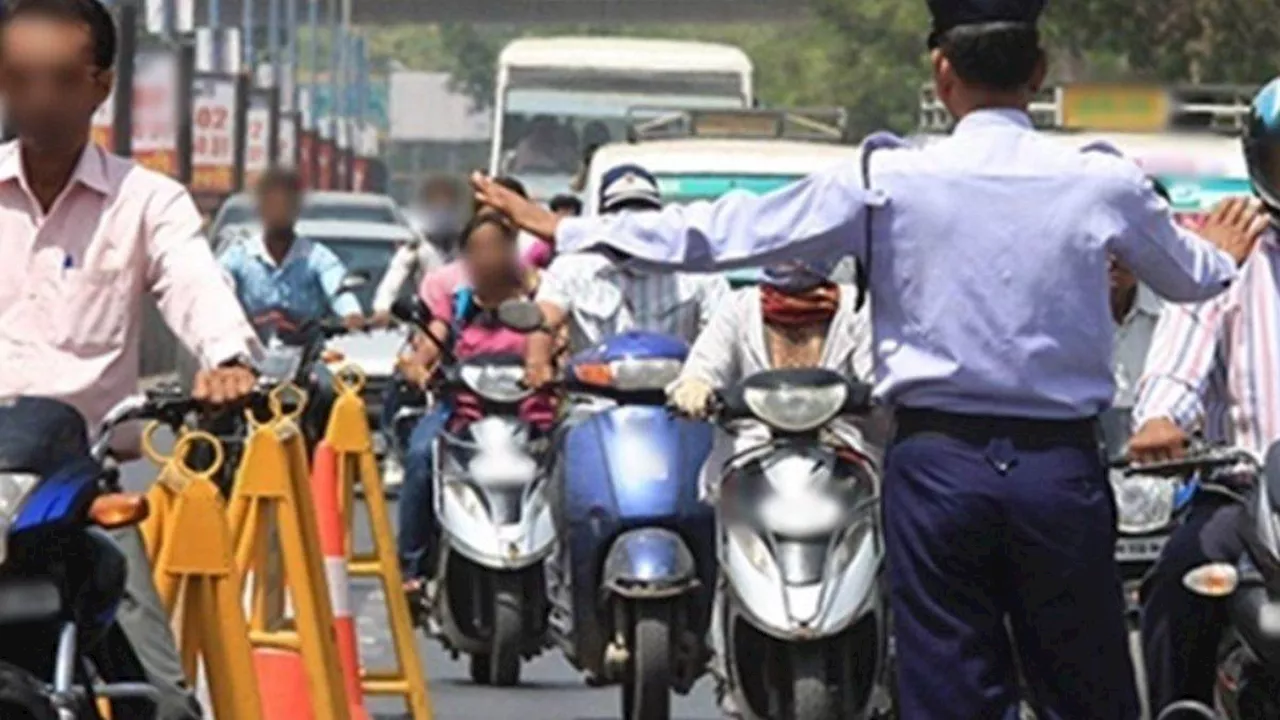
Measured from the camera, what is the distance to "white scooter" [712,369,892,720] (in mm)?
10625

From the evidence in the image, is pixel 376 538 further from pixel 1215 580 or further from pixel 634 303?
pixel 1215 580

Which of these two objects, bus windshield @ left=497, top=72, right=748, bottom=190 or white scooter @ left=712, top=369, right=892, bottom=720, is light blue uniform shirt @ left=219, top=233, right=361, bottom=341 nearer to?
white scooter @ left=712, top=369, right=892, bottom=720

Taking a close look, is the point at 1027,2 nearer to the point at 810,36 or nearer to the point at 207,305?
the point at 207,305

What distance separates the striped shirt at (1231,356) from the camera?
8.44 meters

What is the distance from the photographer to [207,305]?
7871mm

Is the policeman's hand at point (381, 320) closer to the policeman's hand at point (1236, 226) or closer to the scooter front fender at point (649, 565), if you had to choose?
the scooter front fender at point (649, 565)

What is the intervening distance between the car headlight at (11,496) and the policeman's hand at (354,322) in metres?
8.95

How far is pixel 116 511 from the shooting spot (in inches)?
268

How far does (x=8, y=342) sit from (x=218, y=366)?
464 mm

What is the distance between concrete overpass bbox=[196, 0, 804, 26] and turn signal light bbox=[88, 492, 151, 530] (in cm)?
10618

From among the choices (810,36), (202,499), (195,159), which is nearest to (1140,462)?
(202,499)

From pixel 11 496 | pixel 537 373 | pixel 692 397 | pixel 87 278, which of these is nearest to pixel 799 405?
pixel 692 397

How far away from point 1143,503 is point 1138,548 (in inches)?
7.6

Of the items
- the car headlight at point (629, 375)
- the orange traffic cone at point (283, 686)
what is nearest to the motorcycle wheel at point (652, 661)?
the car headlight at point (629, 375)
